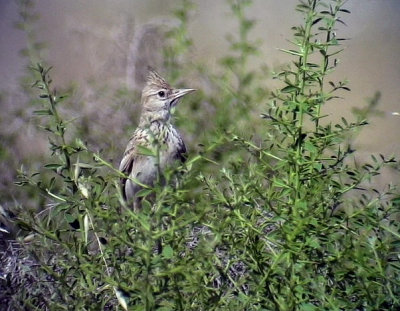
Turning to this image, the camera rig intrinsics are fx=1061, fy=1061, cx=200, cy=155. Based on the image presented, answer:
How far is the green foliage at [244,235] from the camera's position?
2.04 metres

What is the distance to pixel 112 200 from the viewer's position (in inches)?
89.4

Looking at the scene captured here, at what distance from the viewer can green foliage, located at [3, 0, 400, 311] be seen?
204cm

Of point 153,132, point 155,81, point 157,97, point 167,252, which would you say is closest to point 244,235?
point 167,252

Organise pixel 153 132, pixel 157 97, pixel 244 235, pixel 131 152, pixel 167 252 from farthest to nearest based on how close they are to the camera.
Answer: pixel 157 97
pixel 131 152
pixel 153 132
pixel 244 235
pixel 167 252

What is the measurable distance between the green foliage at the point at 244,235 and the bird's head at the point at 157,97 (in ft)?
6.43

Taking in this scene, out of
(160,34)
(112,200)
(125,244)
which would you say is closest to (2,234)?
(112,200)

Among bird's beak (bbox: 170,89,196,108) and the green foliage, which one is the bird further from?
the green foliage

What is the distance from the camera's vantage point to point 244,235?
2.20 meters

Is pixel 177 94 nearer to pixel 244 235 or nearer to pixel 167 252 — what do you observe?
pixel 244 235

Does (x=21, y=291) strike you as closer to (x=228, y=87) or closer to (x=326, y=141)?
(x=326, y=141)

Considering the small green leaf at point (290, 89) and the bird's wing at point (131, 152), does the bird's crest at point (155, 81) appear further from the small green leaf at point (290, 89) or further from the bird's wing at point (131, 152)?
the small green leaf at point (290, 89)

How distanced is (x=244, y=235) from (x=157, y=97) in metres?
2.59

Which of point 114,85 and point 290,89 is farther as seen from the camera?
point 114,85

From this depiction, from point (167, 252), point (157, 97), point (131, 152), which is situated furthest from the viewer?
point (157, 97)
